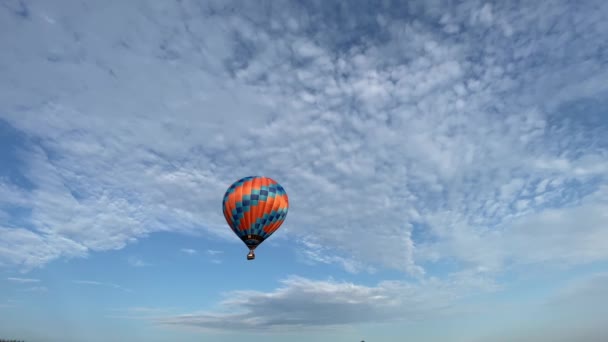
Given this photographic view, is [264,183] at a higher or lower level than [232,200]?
higher

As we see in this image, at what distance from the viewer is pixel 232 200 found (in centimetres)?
4681

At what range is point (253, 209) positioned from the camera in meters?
45.5

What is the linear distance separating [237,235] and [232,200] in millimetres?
5873

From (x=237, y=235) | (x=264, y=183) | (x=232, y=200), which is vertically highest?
(x=264, y=183)

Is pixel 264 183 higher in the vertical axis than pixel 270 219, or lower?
higher

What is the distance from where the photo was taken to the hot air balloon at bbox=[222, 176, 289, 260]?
45.5 metres

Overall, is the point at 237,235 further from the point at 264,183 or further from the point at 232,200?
the point at 264,183

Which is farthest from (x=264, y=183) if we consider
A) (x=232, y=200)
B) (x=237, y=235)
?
(x=237, y=235)

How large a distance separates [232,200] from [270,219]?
6794 millimetres

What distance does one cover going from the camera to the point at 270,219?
4672cm

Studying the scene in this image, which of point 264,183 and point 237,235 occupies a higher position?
point 264,183

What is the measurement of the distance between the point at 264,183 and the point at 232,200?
5.74 m

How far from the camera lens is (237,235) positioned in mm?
47656

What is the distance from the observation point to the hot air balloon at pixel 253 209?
4553 cm
